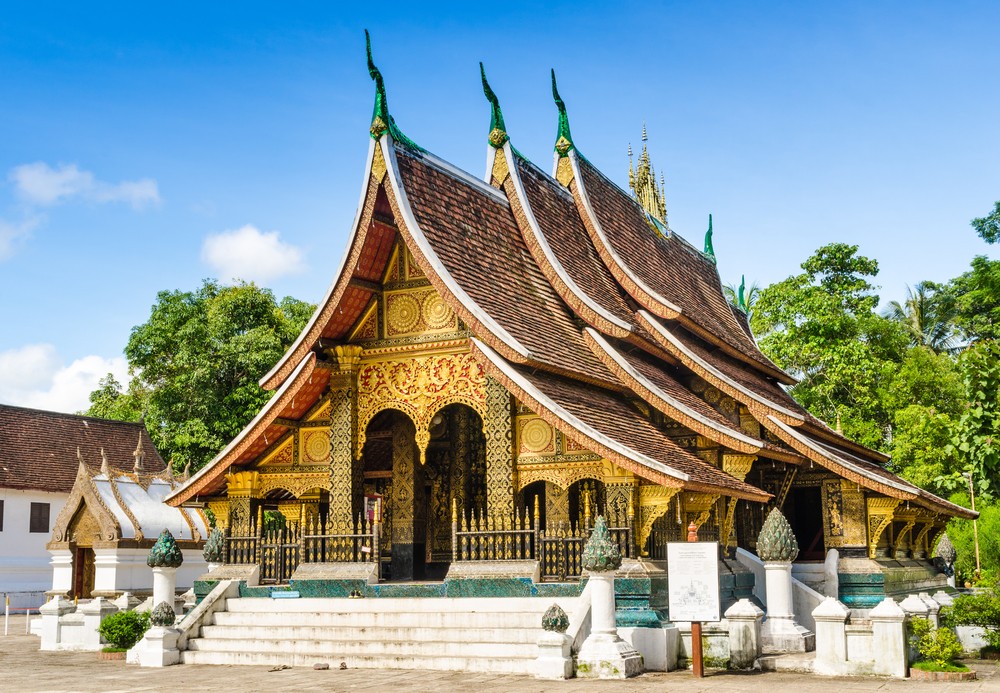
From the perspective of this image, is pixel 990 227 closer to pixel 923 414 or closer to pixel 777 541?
pixel 923 414

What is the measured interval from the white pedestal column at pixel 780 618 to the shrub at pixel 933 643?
1.45m

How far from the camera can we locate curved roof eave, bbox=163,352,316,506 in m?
14.6

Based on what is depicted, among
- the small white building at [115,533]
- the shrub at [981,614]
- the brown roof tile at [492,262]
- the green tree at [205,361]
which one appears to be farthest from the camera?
the green tree at [205,361]

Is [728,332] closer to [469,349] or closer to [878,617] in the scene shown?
[469,349]

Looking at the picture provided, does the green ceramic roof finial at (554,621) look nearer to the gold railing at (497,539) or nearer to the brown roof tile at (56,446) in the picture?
the gold railing at (497,539)

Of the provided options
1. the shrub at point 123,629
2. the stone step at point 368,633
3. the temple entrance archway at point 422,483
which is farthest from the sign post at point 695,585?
the shrub at point 123,629

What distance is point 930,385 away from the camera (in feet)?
115

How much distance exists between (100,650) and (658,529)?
8.01 meters

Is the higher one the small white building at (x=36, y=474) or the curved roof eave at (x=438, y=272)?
the curved roof eave at (x=438, y=272)

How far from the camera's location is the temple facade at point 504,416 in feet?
43.4

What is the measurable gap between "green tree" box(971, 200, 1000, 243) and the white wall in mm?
27920

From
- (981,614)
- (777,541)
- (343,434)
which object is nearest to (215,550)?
(343,434)

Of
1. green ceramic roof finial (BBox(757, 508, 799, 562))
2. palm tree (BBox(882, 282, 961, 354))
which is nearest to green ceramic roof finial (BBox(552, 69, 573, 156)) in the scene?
green ceramic roof finial (BBox(757, 508, 799, 562))

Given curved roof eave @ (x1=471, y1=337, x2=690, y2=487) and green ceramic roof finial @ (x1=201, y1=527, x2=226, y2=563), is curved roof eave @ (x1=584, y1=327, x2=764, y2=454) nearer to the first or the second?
curved roof eave @ (x1=471, y1=337, x2=690, y2=487)
